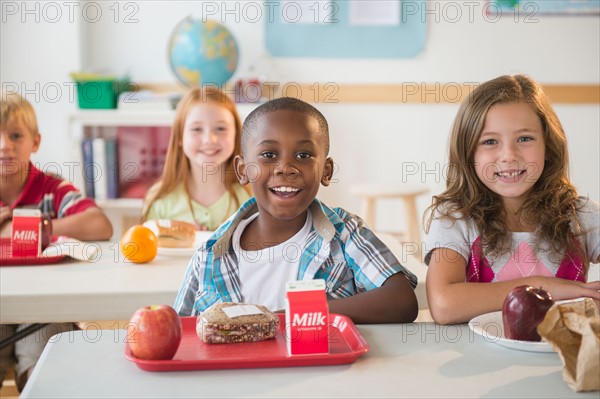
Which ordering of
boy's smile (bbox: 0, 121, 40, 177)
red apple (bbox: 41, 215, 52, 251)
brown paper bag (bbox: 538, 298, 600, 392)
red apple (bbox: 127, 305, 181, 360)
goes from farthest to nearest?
boy's smile (bbox: 0, 121, 40, 177) → red apple (bbox: 41, 215, 52, 251) → red apple (bbox: 127, 305, 181, 360) → brown paper bag (bbox: 538, 298, 600, 392)

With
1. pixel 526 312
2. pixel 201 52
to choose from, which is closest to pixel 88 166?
pixel 201 52

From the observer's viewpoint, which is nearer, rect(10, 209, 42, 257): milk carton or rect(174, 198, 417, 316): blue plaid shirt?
rect(174, 198, 417, 316): blue plaid shirt

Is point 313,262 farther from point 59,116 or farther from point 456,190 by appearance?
point 59,116

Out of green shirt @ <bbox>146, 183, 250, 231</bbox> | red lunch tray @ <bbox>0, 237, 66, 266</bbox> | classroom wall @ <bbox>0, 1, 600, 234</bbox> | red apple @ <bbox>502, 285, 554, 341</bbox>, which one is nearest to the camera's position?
red apple @ <bbox>502, 285, 554, 341</bbox>

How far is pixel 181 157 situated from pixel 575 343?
6.33 ft

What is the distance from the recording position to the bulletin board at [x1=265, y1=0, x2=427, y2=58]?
4.41m

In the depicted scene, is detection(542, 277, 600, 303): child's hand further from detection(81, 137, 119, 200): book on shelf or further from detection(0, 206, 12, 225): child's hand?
detection(81, 137, 119, 200): book on shelf

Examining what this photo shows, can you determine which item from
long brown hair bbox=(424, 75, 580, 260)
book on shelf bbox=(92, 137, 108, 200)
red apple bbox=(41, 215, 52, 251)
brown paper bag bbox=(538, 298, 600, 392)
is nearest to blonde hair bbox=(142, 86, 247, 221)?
red apple bbox=(41, 215, 52, 251)

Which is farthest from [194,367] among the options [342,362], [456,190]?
[456,190]

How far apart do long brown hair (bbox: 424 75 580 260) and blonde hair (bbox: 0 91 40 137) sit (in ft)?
4.69

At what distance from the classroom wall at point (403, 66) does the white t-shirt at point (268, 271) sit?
2.85m

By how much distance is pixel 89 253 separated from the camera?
2.16m

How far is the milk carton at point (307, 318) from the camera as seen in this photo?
124cm

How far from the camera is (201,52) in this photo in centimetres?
409
